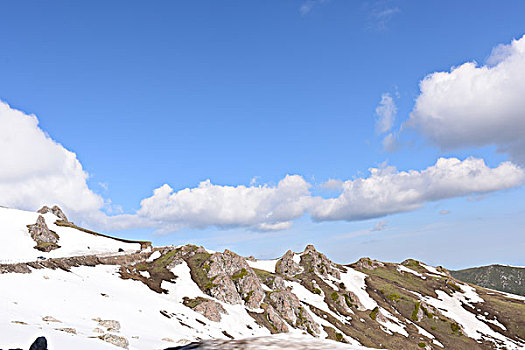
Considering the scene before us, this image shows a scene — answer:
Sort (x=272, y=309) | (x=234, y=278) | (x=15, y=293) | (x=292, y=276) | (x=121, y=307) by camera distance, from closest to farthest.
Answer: (x=15, y=293), (x=121, y=307), (x=272, y=309), (x=234, y=278), (x=292, y=276)

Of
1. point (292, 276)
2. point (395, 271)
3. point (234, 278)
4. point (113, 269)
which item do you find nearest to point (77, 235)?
point (113, 269)

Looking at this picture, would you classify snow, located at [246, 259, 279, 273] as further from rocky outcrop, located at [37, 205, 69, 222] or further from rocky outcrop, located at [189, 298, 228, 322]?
rocky outcrop, located at [37, 205, 69, 222]

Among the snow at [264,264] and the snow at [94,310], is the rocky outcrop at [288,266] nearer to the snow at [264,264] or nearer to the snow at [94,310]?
the snow at [264,264]

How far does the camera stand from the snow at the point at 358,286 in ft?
411

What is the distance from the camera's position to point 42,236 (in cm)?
10594

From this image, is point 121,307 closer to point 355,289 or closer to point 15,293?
point 15,293

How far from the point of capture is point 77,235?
11844 cm

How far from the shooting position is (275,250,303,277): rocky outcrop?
446 feet

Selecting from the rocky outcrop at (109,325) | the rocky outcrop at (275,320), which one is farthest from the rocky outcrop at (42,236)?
the rocky outcrop at (109,325)

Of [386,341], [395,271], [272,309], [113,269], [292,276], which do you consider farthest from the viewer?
[395,271]

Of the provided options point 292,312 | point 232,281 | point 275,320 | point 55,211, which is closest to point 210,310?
point 275,320

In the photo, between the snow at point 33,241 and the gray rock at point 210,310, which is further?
the snow at point 33,241

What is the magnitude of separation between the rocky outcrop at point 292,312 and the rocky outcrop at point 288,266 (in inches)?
1670

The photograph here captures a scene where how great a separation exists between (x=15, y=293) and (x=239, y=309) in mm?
51630
